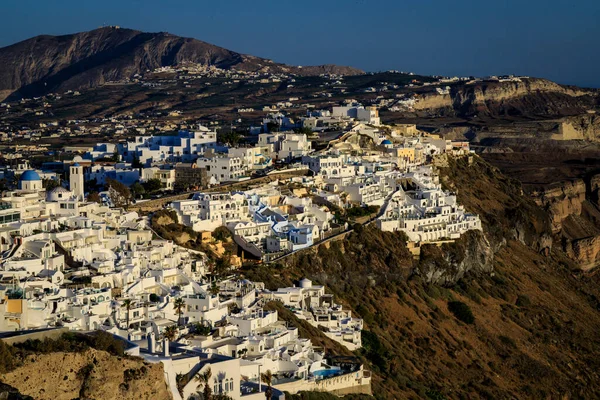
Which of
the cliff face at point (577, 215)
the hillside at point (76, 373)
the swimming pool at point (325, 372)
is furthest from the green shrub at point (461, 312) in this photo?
the hillside at point (76, 373)

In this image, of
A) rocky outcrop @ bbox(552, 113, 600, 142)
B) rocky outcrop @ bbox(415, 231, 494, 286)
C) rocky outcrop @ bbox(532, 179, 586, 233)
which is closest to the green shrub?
rocky outcrop @ bbox(415, 231, 494, 286)

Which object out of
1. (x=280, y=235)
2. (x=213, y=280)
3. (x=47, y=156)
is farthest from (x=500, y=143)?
(x=213, y=280)

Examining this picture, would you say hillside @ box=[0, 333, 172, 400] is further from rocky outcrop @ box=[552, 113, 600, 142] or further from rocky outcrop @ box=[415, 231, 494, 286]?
rocky outcrop @ box=[552, 113, 600, 142]

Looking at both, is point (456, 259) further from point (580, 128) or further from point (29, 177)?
point (580, 128)

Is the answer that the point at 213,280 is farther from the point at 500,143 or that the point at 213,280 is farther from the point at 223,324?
the point at 500,143

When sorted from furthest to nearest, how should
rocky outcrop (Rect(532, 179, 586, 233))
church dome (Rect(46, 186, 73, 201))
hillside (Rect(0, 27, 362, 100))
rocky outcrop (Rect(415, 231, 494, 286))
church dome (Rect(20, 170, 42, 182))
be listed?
hillside (Rect(0, 27, 362, 100))
rocky outcrop (Rect(532, 179, 586, 233))
rocky outcrop (Rect(415, 231, 494, 286))
church dome (Rect(20, 170, 42, 182))
church dome (Rect(46, 186, 73, 201))
